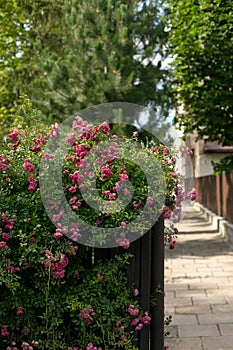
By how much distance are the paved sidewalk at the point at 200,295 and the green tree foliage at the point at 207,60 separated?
2.75 metres

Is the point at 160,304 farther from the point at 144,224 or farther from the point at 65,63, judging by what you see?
the point at 65,63

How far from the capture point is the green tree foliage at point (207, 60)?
13.3 m

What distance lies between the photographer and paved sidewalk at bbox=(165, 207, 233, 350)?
6141 mm

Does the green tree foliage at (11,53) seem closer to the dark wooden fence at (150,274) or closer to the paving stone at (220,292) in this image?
the paving stone at (220,292)

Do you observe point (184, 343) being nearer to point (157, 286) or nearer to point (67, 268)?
point (157, 286)

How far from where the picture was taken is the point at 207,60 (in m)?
13.9

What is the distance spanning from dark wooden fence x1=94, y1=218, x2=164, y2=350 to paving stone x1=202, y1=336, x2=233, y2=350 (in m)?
1.34

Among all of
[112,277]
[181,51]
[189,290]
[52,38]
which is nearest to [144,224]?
[112,277]

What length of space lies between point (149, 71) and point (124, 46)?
886mm

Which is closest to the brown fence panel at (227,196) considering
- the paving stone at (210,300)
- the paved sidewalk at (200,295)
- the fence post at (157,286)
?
the paved sidewalk at (200,295)

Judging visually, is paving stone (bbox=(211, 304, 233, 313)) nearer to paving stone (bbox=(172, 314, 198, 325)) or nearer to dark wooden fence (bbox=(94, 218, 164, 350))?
paving stone (bbox=(172, 314, 198, 325))

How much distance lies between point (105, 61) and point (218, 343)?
1047cm

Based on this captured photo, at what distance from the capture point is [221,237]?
15836mm

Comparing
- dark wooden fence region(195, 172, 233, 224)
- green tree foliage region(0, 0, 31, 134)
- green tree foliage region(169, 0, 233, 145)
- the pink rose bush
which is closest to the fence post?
the pink rose bush
